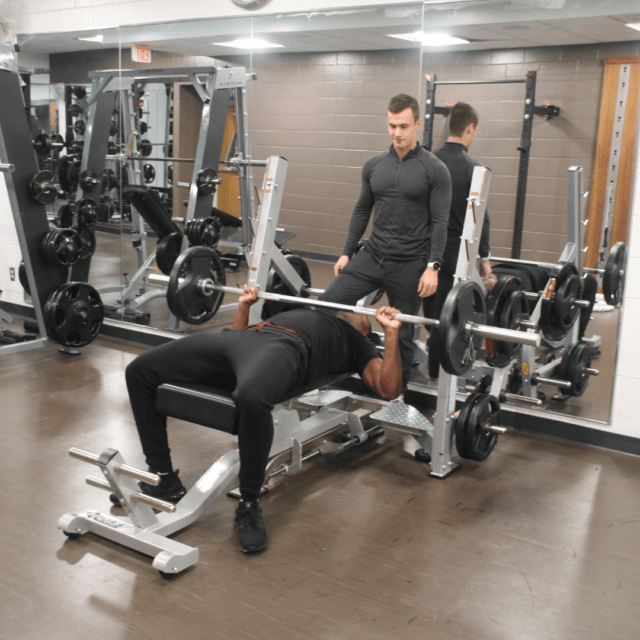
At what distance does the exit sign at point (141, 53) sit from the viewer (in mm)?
4352

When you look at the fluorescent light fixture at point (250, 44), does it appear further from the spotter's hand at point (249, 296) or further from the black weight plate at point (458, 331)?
the black weight plate at point (458, 331)

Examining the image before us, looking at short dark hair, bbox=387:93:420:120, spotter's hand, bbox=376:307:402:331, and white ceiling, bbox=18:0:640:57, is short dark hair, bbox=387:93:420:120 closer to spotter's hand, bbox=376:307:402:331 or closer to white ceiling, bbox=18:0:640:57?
white ceiling, bbox=18:0:640:57

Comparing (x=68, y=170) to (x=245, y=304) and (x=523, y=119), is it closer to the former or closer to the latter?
(x=245, y=304)

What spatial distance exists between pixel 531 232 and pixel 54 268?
284 centimetres

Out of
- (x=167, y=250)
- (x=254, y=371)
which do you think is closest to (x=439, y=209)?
(x=254, y=371)

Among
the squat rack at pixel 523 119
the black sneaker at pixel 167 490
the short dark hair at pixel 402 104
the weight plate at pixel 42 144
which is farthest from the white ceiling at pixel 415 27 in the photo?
the black sneaker at pixel 167 490

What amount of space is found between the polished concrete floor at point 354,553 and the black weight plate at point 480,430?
0.13 metres

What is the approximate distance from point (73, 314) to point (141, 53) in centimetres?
171

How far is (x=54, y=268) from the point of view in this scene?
13.9 feet

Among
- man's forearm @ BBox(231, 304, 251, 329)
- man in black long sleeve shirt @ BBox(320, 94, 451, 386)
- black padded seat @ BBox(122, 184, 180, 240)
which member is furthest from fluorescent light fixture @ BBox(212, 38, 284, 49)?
man's forearm @ BBox(231, 304, 251, 329)

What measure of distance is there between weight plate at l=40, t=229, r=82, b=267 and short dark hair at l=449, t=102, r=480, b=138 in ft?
7.77

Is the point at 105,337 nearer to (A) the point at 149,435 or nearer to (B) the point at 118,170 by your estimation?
(B) the point at 118,170

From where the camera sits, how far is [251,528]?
220cm

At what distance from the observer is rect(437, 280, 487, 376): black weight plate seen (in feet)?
7.60
